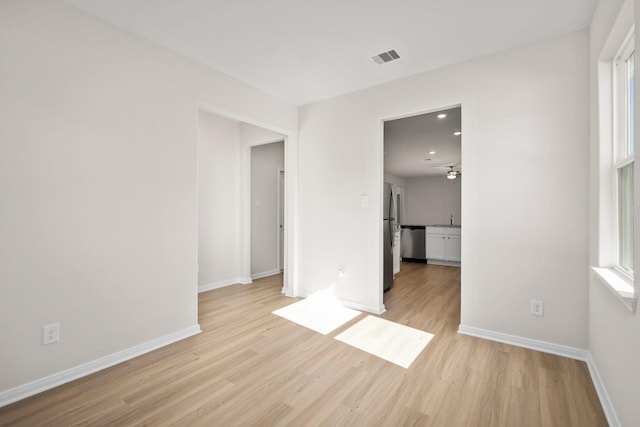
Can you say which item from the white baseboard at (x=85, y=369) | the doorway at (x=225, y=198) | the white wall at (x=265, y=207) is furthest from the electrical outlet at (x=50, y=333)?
the white wall at (x=265, y=207)

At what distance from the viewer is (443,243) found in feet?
25.2

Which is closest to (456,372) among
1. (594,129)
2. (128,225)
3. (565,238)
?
(565,238)

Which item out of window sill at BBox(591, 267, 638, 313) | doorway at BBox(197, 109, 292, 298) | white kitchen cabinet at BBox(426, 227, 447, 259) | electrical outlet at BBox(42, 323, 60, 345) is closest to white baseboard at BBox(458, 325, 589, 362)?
window sill at BBox(591, 267, 638, 313)

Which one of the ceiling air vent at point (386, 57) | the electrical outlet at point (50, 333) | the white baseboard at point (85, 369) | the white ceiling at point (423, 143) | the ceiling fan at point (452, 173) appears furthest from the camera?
the ceiling fan at point (452, 173)

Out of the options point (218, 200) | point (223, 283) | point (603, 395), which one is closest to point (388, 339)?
point (603, 395)

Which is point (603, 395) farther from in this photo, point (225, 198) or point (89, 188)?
point (225, 198)

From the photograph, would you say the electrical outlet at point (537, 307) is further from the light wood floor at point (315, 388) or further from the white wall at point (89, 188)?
the white wall at point (89, 188)

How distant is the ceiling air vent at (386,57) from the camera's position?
2.88m

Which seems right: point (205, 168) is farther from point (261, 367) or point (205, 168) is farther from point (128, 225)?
point (261, 367)

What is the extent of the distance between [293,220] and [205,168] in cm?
170

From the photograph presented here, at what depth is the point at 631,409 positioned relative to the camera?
55.4 inches

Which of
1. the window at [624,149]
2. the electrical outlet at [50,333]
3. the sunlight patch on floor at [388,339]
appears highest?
the window at [624,149]

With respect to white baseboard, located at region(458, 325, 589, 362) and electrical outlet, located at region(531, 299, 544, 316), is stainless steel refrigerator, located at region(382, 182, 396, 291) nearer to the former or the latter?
white baseboard, located at region(458, 325, 589, 362)

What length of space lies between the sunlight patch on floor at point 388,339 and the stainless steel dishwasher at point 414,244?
5.31 meters
